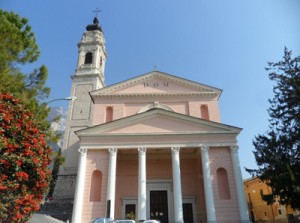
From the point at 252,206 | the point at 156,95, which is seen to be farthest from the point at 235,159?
the point at 252,206

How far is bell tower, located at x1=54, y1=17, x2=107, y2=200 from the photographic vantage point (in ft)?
91.7

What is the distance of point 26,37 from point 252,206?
32686 millimetres

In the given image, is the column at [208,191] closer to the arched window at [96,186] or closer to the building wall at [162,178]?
the building wall at [162,178]

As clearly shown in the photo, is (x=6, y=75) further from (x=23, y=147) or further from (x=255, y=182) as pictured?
(x=255, y=182)

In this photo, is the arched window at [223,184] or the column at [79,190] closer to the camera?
the column at [79,190]

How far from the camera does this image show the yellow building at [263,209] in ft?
78.8

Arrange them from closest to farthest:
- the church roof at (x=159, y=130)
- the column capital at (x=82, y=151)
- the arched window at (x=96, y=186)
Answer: the arched window at (x=96, y=186), the column capital at (x=82, y=151), the church roof at (x=159, y=130)

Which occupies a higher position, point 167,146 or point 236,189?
point 167,146

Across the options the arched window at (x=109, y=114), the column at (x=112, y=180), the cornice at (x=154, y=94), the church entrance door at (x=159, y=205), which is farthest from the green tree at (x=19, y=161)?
the cornice at (x=154, y=94)

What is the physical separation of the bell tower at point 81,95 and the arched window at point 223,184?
58.3 feet

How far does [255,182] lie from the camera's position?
3122 cm

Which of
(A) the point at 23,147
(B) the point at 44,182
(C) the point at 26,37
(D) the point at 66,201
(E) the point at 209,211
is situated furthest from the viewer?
(D) the point at 66,201

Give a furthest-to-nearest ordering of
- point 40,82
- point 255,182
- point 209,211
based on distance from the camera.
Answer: point 255,182, point 209,211, point 40,82

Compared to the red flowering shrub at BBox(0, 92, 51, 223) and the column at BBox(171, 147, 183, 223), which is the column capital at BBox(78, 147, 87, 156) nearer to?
the column at BBox(171, 147, 183, 223)
